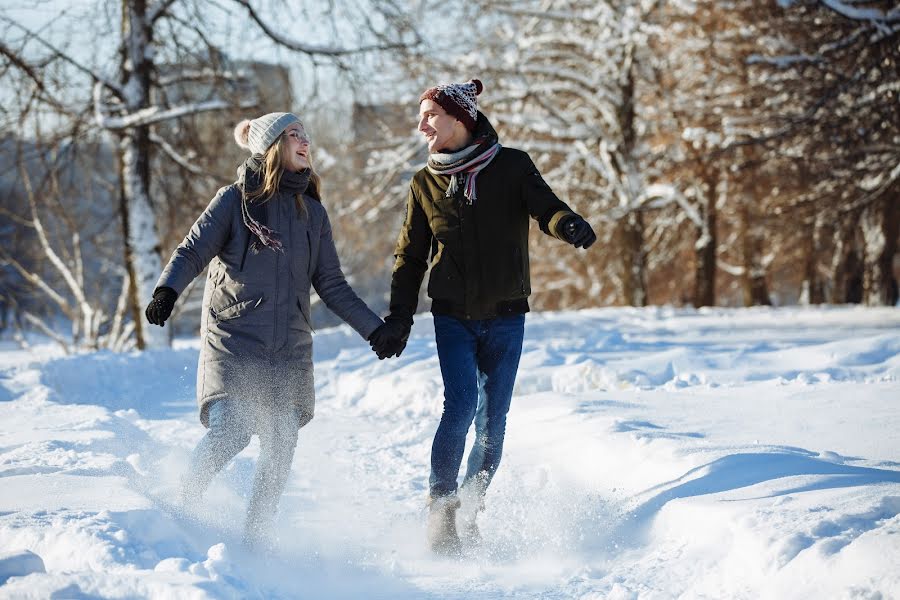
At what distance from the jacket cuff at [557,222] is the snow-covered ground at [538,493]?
4.01 ft

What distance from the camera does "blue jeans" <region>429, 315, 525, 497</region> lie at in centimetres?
373

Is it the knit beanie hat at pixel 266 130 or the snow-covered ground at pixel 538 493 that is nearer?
the snow-covered ground at pixel 538 493

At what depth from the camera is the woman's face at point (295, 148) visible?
3.77m

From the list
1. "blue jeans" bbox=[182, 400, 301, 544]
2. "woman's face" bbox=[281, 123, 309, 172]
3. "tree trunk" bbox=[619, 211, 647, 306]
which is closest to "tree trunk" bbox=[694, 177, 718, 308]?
"tree trunk" bbox=[619, 211, 647, 306]

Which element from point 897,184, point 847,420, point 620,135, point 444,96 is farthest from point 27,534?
point 620,135

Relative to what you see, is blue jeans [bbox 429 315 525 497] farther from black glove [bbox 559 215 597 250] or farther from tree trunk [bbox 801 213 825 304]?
tree trunk [bbox 801 213 825 304]

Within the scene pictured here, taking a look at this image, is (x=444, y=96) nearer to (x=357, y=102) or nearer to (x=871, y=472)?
(x=871, y=472)

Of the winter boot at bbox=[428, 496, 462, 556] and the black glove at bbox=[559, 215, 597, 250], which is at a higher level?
the black glove at bbox=[559, 215, 597, 250]

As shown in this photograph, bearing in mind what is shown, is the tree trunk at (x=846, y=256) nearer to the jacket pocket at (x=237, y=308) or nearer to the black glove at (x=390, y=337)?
the black glove at (x=390, y=337)

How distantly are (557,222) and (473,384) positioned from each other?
0.79 metres

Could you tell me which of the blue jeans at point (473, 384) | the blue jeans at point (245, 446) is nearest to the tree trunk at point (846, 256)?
the blue jeans at point (473, 384)

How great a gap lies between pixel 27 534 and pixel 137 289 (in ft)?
27.5

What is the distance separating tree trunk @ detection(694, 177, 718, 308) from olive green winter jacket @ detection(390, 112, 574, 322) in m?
14.9

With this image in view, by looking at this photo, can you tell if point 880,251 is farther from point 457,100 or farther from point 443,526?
point 443,526
